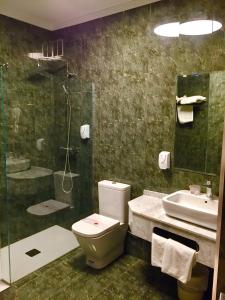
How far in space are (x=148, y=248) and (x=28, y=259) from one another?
1.33 metres

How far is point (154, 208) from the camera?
2305 mm

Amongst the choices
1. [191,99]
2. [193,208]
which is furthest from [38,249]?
[191,99]

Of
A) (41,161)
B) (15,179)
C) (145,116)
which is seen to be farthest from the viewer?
(41,161)

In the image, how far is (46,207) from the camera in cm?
328

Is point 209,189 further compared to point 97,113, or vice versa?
point 97,113

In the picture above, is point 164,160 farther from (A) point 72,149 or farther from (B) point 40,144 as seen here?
(B) point 40,144

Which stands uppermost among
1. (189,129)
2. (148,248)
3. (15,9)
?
(15,9)

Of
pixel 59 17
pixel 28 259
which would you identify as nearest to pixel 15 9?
pixel 59 17

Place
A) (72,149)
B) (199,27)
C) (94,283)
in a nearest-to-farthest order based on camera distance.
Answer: (199,27) → (94,283) → (72,149)

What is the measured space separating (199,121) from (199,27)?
818 mm

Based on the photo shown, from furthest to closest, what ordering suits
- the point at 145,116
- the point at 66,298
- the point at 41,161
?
the point at 41,161 < the point at 145,116 < the point at 66,298

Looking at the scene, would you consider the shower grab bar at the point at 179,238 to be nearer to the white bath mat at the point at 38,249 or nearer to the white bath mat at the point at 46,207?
the white bath mat at the point at 38,249

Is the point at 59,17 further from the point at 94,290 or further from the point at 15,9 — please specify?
the point at 94,290

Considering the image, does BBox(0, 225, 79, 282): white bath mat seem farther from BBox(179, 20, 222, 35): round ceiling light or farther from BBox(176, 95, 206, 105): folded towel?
BBox(179, 20, 222, 35): round ceiling light
